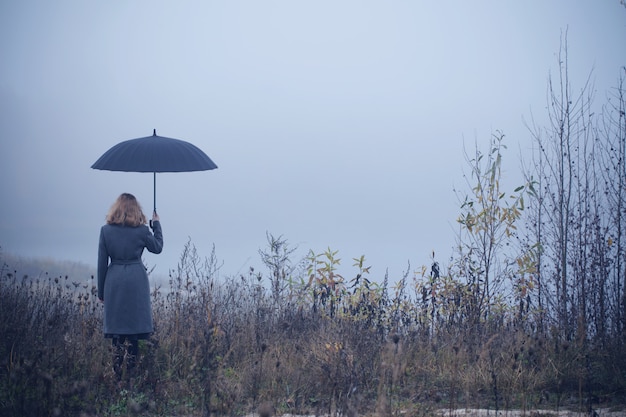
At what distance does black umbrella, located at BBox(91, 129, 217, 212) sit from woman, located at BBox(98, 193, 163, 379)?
462mm

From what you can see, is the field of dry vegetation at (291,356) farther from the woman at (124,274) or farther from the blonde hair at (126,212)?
the blonde hair at (126,212)

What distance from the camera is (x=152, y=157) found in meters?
6.94

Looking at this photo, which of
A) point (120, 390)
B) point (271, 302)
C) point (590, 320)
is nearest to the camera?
point (120, 390)

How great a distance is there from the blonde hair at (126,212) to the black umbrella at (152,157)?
0.41 meters

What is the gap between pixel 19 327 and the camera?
23.8 ft

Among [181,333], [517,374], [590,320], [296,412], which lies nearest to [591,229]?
[590,320]

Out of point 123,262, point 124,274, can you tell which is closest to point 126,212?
point 123,262

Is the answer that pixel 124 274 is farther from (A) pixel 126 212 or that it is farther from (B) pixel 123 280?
(A) pixel 126 212

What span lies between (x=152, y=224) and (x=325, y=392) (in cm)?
276

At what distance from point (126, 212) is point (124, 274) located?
2.29ft

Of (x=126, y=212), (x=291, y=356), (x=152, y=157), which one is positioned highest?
(x=152, y=157)

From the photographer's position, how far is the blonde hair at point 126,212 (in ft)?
21.3

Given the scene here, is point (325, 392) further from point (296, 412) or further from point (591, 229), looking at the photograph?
point (591, 229)

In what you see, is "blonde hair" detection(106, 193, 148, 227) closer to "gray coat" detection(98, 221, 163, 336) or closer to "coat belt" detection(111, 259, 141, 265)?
"gray coat" detection(98, 221, 163, 336)
